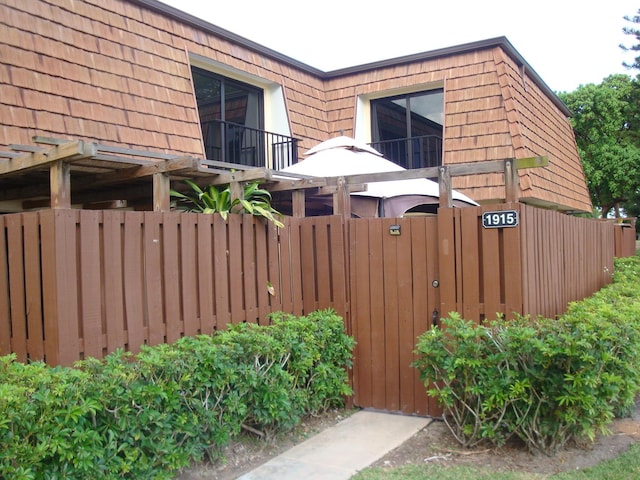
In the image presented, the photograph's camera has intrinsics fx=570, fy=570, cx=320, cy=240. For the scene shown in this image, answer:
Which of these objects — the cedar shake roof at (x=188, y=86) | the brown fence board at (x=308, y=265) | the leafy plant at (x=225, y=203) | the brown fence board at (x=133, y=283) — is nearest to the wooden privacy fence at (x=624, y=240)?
the cedar shake roof at (x=188, y=86)

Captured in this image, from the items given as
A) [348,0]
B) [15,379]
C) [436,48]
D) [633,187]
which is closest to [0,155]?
[15,379]

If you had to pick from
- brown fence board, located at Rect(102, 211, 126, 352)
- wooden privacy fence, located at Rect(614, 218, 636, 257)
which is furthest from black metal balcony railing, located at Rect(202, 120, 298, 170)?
wooden privacy fence, located at Rect(614, 218, 636, 257)

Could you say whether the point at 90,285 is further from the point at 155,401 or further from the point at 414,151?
the point at 414,151

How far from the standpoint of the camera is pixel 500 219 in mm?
5133

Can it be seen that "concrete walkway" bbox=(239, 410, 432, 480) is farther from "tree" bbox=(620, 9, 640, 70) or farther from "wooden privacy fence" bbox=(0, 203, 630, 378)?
"tree" bbox=(620, 9, 640, 70)

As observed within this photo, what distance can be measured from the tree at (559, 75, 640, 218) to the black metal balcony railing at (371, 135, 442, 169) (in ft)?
50.7

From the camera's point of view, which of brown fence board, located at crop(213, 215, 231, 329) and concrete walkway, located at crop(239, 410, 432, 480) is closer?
concrete walkway, located at crop(239, 410, 432, 480)

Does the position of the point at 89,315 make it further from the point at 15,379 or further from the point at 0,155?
the point at 0,155

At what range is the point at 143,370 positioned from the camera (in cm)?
365

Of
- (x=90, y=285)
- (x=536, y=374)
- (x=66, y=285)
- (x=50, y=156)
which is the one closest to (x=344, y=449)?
(x=536, y=374)

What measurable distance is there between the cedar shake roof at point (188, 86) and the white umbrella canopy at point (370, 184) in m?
2.02

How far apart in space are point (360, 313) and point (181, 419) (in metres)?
2.59

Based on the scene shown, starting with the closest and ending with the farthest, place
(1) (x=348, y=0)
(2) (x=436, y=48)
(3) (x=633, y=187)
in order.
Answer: (2) (x=436, y=48)
(1) (x=348, y=0)
(3) (x=633, y=187)

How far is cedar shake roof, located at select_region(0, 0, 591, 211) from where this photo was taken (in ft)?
A: 21.5
